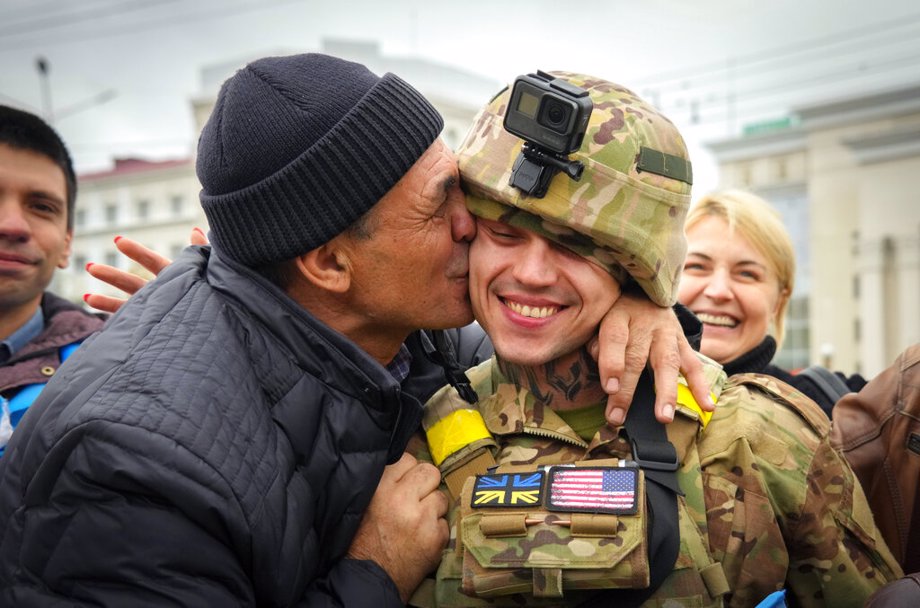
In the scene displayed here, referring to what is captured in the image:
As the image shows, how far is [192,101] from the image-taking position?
4341cm

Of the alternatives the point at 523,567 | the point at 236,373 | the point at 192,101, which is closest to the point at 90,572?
the point at 236,373

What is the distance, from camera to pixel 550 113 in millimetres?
2242

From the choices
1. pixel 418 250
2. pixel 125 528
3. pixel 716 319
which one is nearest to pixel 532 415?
pixel 418 250

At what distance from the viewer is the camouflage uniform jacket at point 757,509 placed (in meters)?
2.27

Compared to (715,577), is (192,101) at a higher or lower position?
lower

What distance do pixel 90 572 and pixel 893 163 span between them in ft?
77.3

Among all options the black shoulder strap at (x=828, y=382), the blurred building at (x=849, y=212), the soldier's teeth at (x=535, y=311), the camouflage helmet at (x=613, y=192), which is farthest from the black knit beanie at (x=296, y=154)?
the blurred building at (x=849, y=212)

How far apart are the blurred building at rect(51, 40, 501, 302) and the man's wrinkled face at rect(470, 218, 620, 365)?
37.1 m

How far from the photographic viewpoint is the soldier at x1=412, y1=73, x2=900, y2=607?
2197 millimetres

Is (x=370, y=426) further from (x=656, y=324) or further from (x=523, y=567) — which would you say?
(x=656, y=324)

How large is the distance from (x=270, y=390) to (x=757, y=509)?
1315 mm

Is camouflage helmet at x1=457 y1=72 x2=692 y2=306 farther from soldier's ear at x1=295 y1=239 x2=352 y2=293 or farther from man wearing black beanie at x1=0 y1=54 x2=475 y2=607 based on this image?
soldier's ear at x1=295 y1=239 x2=352 y2=293

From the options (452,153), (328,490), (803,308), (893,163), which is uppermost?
(452,153)

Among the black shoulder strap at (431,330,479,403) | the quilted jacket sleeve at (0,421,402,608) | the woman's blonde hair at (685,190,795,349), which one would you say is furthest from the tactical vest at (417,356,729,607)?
the woman's blonde hair at (685,190,795,349)
